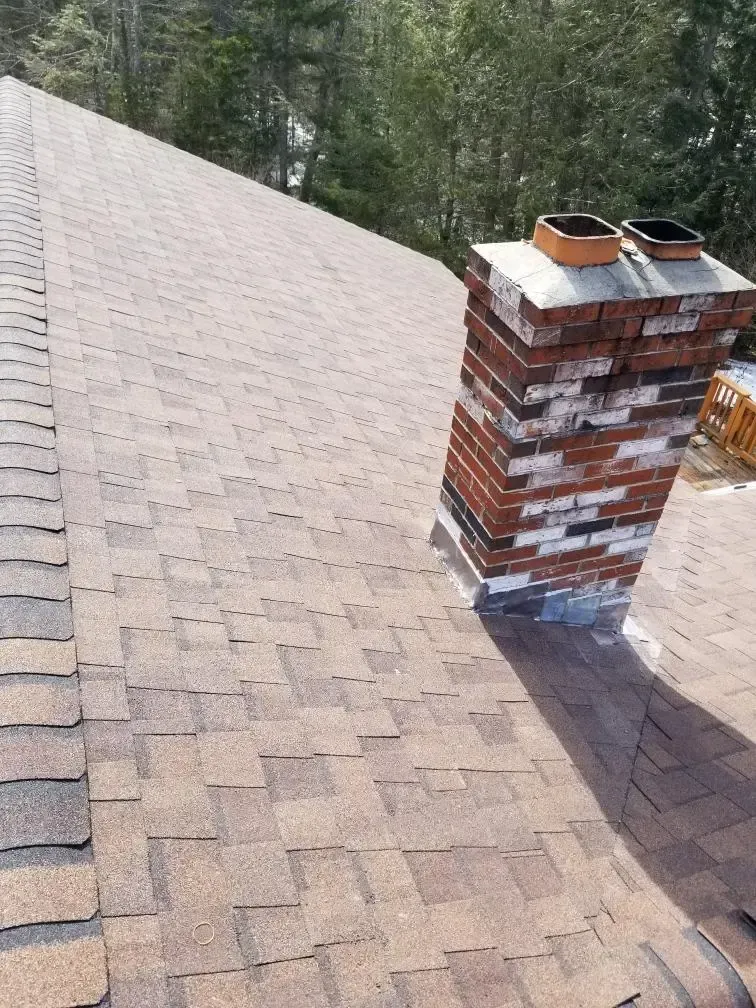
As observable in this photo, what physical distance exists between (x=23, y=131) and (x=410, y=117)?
56.6 ft

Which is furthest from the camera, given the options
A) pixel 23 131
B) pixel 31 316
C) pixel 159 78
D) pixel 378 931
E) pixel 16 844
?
pixel 159 78

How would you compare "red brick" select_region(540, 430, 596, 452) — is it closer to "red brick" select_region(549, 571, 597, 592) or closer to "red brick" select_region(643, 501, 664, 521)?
"red brick" select_region(643, 501, 664, 521)

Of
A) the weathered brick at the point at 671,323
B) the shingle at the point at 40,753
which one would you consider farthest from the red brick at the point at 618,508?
the shingle at the point at 40,753

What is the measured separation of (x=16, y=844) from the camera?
1.57 metres

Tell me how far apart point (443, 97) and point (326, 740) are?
22.0 metres

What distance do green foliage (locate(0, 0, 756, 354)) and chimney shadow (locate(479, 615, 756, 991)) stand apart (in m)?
18.0

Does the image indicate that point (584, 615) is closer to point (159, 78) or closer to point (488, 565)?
point (488, 565)

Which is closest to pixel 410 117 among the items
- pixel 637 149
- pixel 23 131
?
pixel 637 149

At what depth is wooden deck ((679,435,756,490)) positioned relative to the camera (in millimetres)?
11578

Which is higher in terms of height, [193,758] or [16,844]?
[16,844]

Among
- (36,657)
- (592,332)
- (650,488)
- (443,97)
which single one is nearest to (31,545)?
(36,657)

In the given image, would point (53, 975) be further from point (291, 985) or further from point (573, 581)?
point (573, 581)

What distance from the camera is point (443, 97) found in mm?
20844

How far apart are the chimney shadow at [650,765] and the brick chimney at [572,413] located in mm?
232
